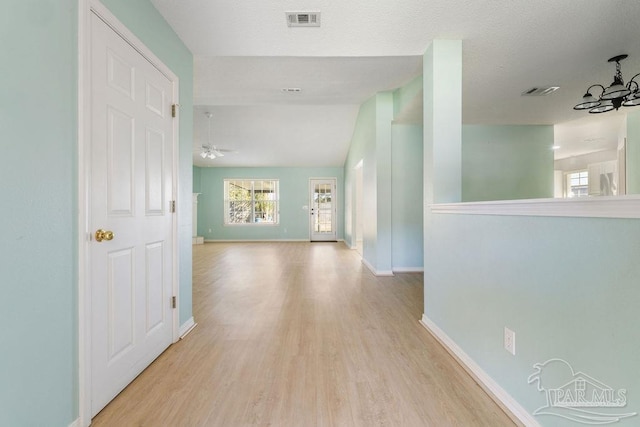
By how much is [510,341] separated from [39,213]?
2241 mm

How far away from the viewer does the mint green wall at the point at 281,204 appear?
31.2ft

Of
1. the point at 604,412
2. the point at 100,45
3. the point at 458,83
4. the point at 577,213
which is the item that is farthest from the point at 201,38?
the point at 604,412

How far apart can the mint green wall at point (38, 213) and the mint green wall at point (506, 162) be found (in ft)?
17.6

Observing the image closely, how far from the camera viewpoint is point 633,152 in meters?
4.37

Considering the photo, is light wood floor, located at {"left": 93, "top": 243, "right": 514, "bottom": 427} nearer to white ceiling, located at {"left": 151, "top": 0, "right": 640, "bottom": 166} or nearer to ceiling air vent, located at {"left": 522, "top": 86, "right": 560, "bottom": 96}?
white ceiling, located at {"left": 151, "top": 0, "right": 640, "bottom": 166}

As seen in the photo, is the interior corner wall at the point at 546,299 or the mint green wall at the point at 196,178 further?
the mint green wall at the point at 196,178

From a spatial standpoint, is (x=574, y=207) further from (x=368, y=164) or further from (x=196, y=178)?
(x=196, y=178)

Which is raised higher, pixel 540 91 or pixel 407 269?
pixel 540 91

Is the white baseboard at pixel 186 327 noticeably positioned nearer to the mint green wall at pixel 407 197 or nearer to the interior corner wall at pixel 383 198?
the interior corner wall at pixel 383 198

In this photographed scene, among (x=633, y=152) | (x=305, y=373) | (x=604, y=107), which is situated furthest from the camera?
(x=633, y=152)

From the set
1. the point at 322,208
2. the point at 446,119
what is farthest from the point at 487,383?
the point at 322,208

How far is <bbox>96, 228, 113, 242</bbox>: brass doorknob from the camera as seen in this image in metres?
1.46

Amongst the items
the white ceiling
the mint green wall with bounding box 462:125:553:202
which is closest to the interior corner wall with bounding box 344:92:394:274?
the white ceiling

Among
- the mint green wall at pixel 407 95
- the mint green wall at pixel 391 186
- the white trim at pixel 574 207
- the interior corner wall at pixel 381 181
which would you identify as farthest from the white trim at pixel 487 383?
the mint green wall at pixel 407 95
